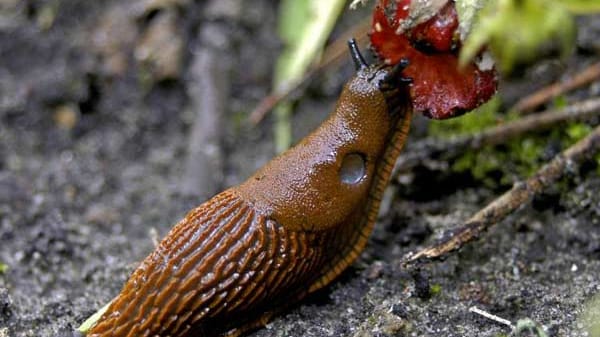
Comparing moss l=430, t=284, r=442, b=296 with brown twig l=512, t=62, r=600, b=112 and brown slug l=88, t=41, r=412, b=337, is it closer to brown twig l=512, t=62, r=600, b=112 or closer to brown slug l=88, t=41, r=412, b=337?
brown slug l=88, t=41, r=412, b=337

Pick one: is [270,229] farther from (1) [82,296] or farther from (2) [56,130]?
(2) [56,130]

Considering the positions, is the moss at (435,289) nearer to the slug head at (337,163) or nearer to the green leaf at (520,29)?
the slug head at (337,163)

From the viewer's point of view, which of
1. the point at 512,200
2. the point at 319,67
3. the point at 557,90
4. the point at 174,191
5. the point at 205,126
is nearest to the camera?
the point at 512,200

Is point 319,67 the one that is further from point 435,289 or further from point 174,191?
point 435,289

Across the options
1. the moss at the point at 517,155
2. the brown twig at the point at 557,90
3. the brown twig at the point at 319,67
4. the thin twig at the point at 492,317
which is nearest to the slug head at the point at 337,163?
the thin twig at the point at 492,317

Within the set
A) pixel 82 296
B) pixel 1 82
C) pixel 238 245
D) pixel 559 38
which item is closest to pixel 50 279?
pixel 82 296

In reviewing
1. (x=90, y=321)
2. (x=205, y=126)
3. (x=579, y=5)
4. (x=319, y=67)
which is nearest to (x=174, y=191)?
(x=205, y=126)
